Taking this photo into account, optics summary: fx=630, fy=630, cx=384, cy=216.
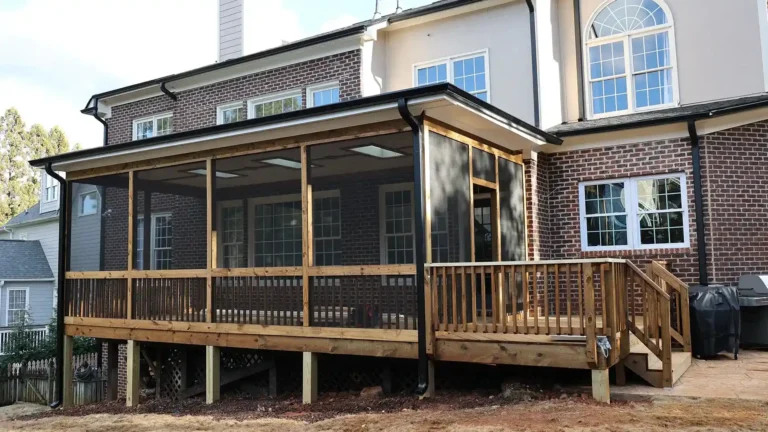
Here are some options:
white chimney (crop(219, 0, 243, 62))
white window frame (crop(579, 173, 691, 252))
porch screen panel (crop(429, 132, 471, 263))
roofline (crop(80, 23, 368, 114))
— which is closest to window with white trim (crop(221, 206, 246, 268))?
roofline (crop(80, 23, 368, 114))

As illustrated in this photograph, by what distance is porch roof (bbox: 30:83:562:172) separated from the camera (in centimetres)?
697

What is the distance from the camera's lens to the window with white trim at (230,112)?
1406cm

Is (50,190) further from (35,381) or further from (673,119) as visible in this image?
Answer: (673,119)

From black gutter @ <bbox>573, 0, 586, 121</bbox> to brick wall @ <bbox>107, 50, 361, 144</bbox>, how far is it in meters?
4.10

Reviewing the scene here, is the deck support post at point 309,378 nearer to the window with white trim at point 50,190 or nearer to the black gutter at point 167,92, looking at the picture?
the black gutter at point 167,92

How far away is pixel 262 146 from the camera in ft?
28.7

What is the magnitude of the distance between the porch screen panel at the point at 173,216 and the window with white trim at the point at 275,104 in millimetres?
2303

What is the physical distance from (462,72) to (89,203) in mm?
11815

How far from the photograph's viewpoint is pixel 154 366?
1087 cm

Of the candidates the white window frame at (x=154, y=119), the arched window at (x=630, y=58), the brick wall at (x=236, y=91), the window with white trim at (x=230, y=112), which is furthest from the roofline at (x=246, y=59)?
the arched window at (x=630, y=58)

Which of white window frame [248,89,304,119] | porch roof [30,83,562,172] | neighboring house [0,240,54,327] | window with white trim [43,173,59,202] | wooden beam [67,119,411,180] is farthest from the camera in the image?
window with white trim [43,173,59,202]

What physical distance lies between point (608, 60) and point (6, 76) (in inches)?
2010

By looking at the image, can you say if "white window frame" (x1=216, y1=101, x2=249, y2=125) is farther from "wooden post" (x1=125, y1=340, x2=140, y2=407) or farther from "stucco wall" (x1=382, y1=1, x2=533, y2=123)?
"wooden post" (x1=125, y1=340, x2=140, y2=407)

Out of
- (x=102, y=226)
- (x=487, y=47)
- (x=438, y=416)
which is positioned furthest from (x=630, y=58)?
(x=102, y=226)
